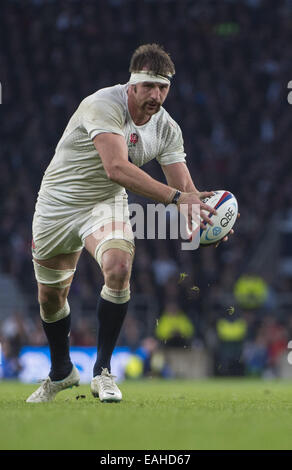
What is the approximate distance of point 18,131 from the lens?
1859 centimetres

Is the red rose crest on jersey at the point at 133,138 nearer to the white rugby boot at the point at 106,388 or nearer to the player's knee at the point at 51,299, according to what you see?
the player's knee at the point at 51,299

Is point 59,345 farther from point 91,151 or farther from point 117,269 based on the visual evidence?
point 91,151

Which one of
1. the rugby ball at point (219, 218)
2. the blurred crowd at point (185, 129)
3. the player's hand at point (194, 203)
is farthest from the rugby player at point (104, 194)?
the blurred crowd at point (185, 129)

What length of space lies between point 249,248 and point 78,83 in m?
5.42

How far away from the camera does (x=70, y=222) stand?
552 centimetres

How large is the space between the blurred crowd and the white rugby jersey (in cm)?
851

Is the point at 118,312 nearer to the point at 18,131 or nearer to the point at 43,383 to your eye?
the point at 43,383

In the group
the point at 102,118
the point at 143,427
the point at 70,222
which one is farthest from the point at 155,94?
the point at 143,427

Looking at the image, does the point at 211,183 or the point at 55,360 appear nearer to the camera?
the point at 55,360

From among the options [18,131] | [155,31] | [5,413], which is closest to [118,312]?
[5,413]

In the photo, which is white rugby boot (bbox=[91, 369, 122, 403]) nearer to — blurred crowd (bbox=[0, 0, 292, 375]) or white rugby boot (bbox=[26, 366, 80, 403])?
white rugby boot (bbox=[26, 366, 80, 403])

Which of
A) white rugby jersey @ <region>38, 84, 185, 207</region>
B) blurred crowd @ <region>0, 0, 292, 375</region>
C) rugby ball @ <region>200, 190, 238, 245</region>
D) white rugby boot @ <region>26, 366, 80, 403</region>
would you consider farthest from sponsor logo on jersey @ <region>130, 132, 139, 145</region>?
blurred crowd @ <region>0, 0, 292, 375</region>

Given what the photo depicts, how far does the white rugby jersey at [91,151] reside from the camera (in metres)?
5.34

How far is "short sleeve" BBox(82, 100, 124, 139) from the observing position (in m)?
5.17
